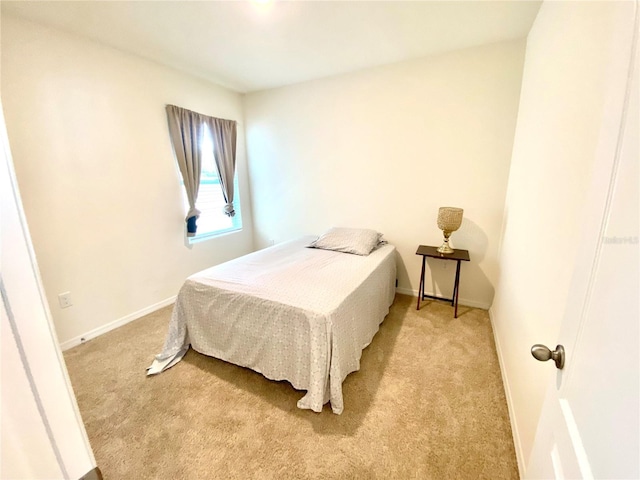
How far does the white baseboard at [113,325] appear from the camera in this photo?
7.39ft

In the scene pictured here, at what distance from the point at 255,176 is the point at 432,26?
256cm

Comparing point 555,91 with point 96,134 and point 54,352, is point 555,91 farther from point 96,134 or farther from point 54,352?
point 96,134

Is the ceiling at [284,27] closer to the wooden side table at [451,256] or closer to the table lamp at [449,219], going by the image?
the table lamp at [449,219]

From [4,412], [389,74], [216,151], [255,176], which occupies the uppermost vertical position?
[389,74]

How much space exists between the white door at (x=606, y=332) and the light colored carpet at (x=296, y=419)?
2.84 feet

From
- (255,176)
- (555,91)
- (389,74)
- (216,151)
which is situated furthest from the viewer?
(255,176)

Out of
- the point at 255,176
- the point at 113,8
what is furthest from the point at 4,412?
the point at 255,176

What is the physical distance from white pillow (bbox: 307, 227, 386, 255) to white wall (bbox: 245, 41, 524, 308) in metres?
0.34

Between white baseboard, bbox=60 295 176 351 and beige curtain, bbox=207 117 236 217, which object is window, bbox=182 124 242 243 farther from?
white baseboard, bbox=60 295 176 351

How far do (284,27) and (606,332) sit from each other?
8.22ft

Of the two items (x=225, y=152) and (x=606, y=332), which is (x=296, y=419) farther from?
(x=225, y=152)

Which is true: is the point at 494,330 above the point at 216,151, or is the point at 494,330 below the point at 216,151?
below

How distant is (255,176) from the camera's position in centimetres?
379

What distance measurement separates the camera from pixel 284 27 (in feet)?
6.79
